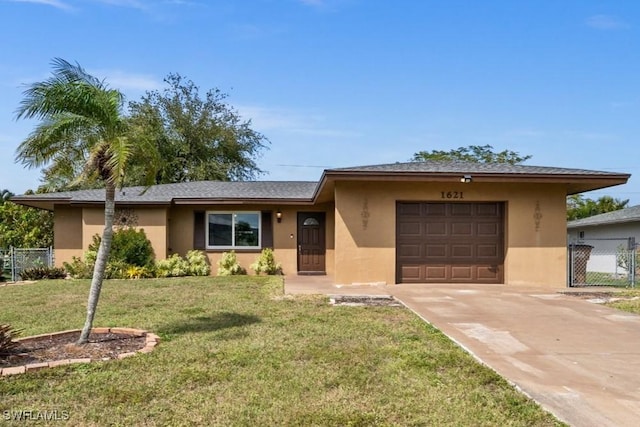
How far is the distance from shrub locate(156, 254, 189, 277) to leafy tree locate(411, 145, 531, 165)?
28.7 m

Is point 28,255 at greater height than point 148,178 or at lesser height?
lesser

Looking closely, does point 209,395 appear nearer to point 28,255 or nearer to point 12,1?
point 12,1

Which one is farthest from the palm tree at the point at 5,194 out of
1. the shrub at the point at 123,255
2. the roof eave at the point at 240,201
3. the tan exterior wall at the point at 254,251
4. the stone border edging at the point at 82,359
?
the stone border edging at the point at 82,359

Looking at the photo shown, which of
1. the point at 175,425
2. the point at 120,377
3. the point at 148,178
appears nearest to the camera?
the point at 175,425

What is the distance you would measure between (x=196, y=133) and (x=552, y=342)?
91.4ft

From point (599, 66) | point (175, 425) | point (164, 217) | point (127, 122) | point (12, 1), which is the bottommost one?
point (175, 425)

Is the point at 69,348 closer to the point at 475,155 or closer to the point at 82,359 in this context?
the point at 82,359

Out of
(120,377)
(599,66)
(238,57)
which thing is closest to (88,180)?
(120,377)

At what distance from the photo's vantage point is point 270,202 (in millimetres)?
15859

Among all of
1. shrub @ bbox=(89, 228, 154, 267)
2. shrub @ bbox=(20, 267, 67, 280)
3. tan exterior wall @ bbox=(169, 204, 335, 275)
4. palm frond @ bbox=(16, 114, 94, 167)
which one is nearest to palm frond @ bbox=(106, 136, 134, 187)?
palm frond @ bbox=(16, 114, 94, 167)

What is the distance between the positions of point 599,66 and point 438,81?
549 cm

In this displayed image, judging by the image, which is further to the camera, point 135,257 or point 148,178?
point 135,257

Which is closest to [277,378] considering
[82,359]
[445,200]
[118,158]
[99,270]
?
[82,359]

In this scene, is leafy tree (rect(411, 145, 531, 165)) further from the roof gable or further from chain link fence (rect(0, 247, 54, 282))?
chain link fence (rect(0, 247, 54, 282))
